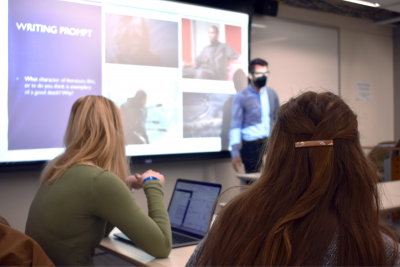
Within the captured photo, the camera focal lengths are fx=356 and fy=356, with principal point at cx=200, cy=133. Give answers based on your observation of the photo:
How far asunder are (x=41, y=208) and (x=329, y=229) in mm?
1102

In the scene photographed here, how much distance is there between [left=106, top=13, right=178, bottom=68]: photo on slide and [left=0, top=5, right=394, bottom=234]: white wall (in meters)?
0.97

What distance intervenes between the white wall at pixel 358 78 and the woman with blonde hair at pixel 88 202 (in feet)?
5.76

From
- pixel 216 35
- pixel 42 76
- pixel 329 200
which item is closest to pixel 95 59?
pixel 42 76

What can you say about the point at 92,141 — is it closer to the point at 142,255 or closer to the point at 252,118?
the point at 142,255

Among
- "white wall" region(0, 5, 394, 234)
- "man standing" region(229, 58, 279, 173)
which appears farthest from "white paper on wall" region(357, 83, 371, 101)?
"man standing" region(229, 58, 279, 173)

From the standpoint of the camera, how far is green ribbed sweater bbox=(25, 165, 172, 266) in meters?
1.28

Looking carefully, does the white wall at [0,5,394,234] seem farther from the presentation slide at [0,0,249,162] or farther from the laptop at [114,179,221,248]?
the laptop at [114,179,221,248]

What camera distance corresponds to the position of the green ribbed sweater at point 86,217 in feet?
4.21

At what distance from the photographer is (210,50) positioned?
354 centimetres

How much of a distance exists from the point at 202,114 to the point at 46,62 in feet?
4.81

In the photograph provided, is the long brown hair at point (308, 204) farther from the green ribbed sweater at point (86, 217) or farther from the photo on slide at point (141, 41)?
the photo on slide at point (141, 41)

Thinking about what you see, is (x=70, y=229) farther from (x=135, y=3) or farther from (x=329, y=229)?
(x=135, y=3)

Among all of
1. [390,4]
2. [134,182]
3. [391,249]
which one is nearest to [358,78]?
[390,4]

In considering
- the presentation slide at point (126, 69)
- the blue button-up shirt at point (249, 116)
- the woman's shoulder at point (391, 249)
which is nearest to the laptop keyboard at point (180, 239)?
the woman's shoulder at point (391, 249)
